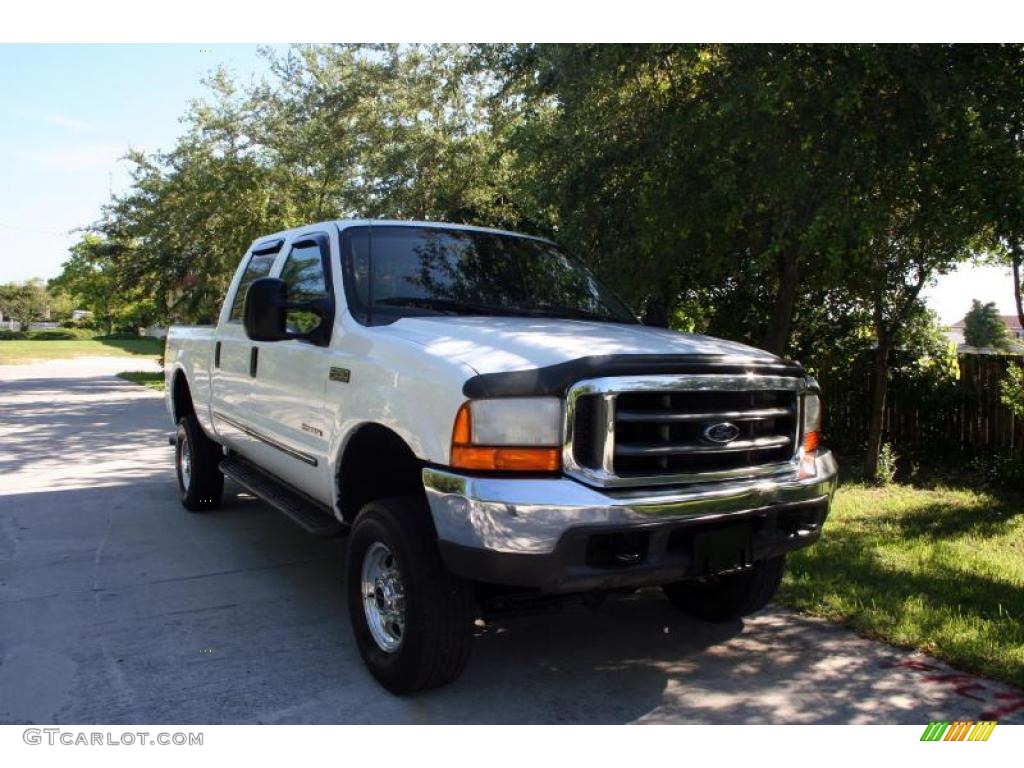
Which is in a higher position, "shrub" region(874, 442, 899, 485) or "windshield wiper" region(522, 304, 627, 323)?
"windshield wiper" region(522, 304, 627, 323)

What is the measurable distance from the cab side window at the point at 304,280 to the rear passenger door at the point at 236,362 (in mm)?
395

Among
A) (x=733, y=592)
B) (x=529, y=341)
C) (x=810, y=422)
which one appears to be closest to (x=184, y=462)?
(x=529, y=341)

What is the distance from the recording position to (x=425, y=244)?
487cm

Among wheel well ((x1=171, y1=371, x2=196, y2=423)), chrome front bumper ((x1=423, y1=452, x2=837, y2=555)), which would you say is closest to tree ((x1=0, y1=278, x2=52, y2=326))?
wheel well ((x1=171, y1=371, x2=196, y2=423))

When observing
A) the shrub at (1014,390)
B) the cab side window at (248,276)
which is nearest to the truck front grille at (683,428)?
the cab side window at (248,276)

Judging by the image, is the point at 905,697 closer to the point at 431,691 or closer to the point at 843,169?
the point at 431,691

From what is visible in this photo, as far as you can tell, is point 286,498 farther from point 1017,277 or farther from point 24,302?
point 24,302

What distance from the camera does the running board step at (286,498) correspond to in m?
4.32

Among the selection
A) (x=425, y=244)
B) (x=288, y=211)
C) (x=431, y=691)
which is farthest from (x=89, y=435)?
(x=431, y=691)

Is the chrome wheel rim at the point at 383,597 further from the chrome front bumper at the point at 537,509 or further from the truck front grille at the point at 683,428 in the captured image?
the truck front grille at the point at 683,428

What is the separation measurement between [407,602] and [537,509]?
29.4 inches

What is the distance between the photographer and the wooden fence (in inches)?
384

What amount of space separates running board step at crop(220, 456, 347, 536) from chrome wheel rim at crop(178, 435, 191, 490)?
90 cm
